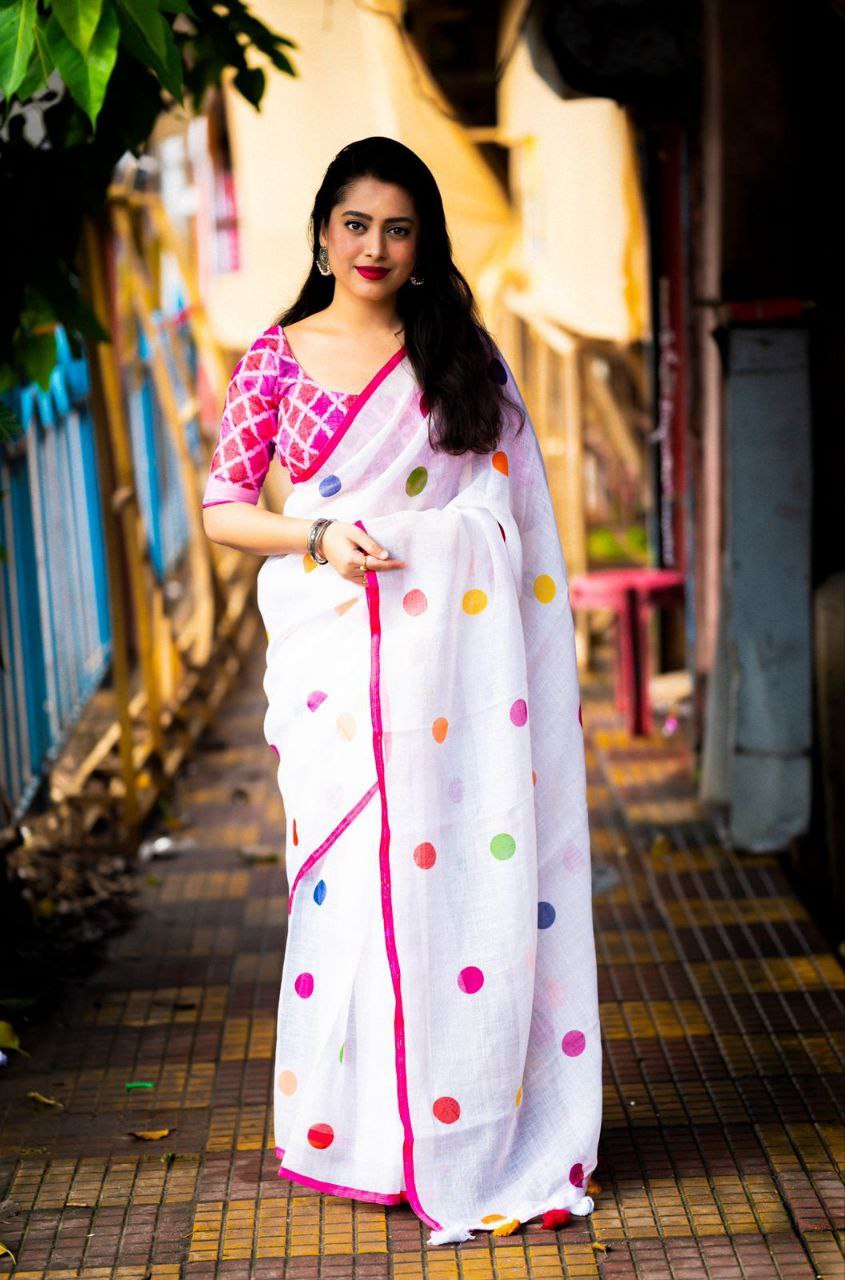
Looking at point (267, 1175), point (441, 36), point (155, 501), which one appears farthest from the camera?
point (441, 36)

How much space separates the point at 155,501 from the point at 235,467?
525 centimetres

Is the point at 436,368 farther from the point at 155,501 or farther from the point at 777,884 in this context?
the point at 155,501

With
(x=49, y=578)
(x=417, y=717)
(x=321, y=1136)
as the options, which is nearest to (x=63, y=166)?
(x=417, y=717)

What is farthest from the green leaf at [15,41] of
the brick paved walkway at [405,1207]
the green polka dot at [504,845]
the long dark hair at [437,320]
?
the brick paved walkway at [405,1207]

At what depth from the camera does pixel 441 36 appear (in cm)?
1049

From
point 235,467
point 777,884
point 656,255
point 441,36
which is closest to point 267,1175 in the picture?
point 235,467

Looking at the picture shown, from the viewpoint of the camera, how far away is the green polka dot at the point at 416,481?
3320 millimetres

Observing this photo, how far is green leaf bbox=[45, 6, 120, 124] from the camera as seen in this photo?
3.07 m

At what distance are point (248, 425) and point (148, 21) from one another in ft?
2.50

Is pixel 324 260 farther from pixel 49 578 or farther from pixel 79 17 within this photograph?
pixel 49 578

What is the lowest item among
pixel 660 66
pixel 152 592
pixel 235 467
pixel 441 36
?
pixel 152 592

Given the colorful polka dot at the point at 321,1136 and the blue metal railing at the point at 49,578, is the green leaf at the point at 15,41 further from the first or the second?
the colorful polka dot at the point at 321,1136

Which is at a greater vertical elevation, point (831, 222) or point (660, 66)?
point (660, 66)

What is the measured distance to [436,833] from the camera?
3.32 meters
